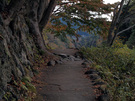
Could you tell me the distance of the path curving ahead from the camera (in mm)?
5246

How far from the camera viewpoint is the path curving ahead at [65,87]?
17.2 feet

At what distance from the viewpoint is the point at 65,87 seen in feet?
20.6

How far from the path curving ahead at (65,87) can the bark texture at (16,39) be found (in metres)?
0.98

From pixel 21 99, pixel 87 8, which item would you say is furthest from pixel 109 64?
pixel 21 99

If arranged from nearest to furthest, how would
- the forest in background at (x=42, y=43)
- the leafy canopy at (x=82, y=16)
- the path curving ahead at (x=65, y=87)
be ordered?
the forest in background at (x=42, y=43)
the path curving ahead at (x=65, y=87)
the leafy canopy at (x=82, y=16)

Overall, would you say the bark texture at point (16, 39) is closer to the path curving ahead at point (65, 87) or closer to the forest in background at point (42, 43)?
the forest in background at point (42, 43)

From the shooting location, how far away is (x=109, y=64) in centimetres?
1130

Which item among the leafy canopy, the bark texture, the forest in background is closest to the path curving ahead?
the forest in background

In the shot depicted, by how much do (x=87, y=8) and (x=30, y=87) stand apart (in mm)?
11528

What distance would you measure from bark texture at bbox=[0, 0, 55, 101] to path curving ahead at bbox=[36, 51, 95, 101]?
3.21 feet

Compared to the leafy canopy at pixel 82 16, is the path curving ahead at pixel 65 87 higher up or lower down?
lower down

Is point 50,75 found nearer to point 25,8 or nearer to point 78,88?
point 78,88

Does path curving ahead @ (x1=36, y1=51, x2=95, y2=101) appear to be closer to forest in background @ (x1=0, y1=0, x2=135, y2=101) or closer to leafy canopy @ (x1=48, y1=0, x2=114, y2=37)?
forest in background @ (x1=0, y1=0, x2=135, y2=101)

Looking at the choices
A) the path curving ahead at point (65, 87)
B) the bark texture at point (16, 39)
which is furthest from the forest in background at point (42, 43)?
the path curving ahead at point (65, 87)
